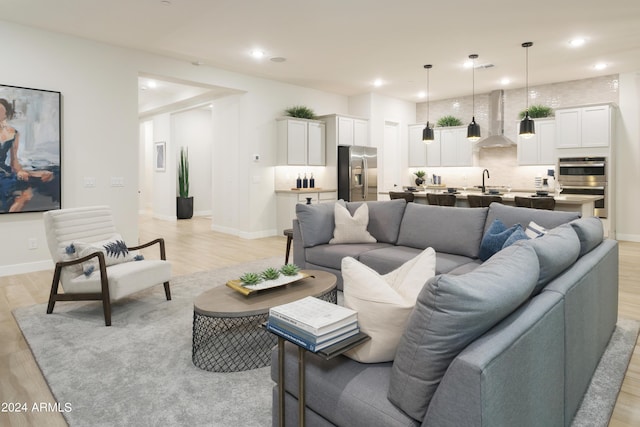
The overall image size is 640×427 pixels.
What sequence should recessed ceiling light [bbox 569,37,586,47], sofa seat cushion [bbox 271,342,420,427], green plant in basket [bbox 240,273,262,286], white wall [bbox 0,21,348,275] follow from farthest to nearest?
recessed ceiling light [bbox 569,37,586,47] → white wall [bbox 0,21,348,275] → green plant in basket [bbox 240,273,262,286] → sofa seat cushion [bbox 271,342,420,427]

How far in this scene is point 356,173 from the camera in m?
8.27

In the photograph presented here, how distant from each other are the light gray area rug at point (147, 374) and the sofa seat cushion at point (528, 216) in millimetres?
927

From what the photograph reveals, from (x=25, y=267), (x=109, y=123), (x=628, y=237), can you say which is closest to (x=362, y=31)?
(x=109, y=123)

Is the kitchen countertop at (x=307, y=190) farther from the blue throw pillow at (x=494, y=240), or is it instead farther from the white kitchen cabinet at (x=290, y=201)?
the blue throw pillow at (x=494, y=240)

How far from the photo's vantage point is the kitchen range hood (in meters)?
8.48

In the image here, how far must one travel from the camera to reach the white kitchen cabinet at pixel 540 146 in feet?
25.1

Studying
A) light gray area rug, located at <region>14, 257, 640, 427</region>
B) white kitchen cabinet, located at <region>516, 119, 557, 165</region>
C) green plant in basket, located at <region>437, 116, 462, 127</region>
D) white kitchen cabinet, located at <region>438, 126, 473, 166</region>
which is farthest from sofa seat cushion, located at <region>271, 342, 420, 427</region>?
green plant in basket, located at <region>437, 116, 462, 127</region>

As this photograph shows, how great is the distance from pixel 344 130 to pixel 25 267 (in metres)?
5.72

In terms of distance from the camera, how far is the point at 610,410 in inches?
82.6

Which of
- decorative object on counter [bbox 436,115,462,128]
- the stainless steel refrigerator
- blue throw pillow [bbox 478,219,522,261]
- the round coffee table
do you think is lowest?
the round coffee table

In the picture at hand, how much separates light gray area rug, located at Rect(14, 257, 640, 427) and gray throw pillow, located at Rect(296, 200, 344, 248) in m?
1.38

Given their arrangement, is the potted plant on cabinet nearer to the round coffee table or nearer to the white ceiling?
the white ceiling

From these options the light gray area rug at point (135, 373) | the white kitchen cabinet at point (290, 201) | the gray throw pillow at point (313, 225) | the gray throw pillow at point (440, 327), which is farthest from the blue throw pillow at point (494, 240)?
the white kitchen cabinet at point (290, 201)

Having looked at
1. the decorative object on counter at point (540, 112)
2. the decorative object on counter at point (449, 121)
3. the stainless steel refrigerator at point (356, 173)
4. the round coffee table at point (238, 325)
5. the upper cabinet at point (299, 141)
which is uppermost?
the decorative object on counter at point (449, 121)
